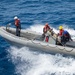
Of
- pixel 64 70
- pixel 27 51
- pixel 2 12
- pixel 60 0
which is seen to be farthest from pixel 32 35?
pixel 60 0

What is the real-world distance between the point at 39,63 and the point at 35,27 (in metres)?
7.48

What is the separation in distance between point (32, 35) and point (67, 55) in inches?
182

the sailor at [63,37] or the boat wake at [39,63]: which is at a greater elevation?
the sailor at [63,37]

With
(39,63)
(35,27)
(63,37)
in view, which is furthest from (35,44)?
(35,27)

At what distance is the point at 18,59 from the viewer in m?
23.5

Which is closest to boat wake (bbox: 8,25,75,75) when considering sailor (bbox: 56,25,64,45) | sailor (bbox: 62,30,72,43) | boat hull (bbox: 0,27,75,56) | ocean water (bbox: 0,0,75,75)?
ocean water (bbox: 0,0,75,75)

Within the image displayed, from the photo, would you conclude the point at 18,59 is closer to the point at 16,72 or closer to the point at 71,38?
the point at 16,72

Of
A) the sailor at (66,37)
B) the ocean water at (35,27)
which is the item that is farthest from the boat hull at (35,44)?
the sailor at (66,37)

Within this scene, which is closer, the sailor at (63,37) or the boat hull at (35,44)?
the boat hull at (35,44)

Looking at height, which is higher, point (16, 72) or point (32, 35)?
point (32, 35)

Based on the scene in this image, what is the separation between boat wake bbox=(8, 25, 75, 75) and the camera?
69.6 feet

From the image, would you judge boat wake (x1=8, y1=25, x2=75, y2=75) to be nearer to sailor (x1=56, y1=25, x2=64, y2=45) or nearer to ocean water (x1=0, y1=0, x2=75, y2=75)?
ocean water (x1=0, y1=0, x2=75, y2=75)

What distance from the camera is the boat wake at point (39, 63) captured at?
21.2 meters

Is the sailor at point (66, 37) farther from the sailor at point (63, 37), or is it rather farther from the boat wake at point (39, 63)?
the boat wake at point (39, 63)
